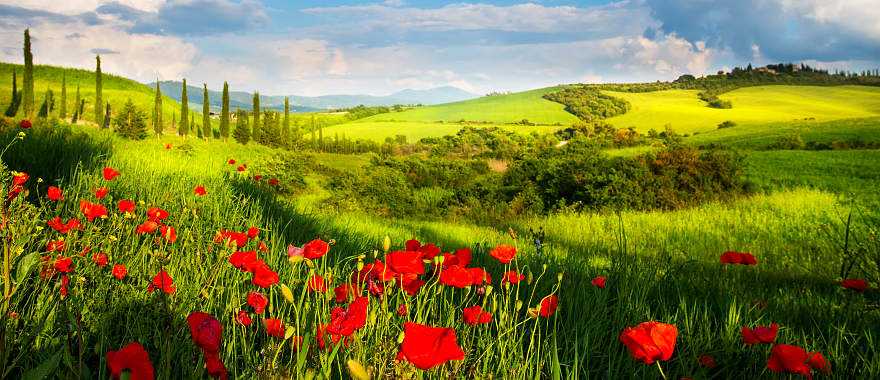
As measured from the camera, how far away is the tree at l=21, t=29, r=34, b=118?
1430 inches

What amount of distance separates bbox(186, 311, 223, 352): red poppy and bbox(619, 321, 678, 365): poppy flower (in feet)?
2.87

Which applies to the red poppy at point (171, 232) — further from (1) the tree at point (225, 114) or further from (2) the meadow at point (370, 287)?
(1) the tree at point (225, 114)

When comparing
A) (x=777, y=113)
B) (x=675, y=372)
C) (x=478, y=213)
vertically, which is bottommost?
(x=478, y=213)

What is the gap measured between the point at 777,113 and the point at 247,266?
2985 inches

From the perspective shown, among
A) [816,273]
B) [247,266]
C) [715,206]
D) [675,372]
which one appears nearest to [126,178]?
[247,266]

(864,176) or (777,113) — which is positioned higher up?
(777,113)

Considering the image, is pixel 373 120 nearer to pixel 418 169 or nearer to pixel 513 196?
pixel 418 169

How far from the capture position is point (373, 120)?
287 feet

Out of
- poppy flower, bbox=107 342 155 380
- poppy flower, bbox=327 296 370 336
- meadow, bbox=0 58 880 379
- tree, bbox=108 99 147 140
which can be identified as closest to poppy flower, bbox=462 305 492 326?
meadow, bbox=0 58 880 379

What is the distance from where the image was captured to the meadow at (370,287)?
59.1 inches

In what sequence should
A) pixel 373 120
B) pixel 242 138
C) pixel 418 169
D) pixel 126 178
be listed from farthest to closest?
pixel 373 120
pixel 242 138
pixel 418 169
pixel 126 178

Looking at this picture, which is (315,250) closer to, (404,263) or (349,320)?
(404,263)

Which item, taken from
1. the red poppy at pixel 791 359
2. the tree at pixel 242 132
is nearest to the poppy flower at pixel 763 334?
the red poppy at pixel 791 359

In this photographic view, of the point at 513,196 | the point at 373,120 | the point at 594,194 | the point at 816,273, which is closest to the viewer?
the point at 816,273
